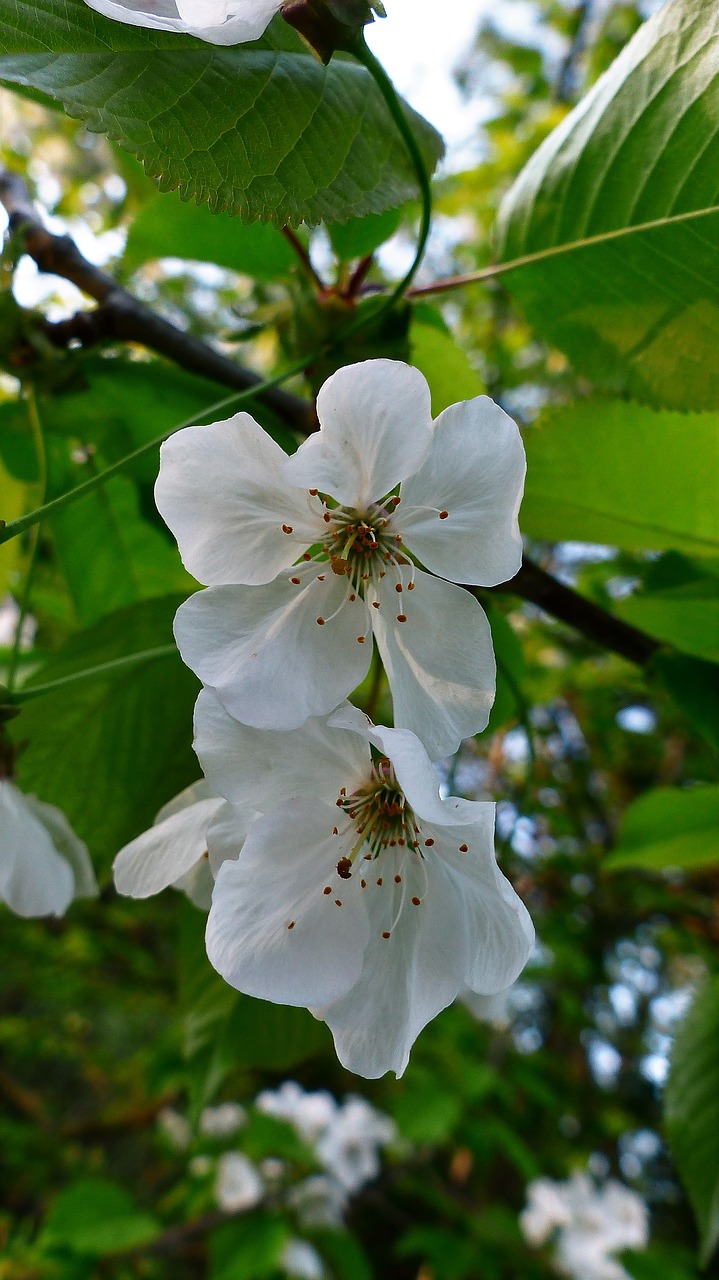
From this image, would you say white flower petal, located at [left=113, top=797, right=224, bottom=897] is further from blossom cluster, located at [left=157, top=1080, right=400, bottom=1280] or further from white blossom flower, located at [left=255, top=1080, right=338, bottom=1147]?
white blossom flower, located at [left=255, top=1080, right=338, bottom=1147]

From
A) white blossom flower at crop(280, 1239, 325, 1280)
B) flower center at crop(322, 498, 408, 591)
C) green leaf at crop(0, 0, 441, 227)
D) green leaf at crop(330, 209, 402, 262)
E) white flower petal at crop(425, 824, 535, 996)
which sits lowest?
white blossom flower at crop(280, 1239, 325, 1280)

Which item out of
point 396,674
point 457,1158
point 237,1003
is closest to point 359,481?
point 396,674

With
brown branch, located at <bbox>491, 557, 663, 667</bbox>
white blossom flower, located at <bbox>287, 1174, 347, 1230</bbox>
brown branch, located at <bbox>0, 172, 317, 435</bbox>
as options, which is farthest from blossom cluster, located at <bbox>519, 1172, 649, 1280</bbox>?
brown branch, located at <bbox>0, 172, 317, 435</bbox>

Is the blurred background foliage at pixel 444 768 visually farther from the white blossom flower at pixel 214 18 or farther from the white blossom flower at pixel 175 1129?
the white blossom flower at pixel 214 18

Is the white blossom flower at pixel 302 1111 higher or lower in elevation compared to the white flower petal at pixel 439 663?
lower

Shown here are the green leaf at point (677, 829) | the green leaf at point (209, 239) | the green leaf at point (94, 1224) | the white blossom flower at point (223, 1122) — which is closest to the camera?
the green leaf at point (209, 239)

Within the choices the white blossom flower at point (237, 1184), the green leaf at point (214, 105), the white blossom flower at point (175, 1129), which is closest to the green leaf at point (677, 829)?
the green leaf at point (214, 105)
